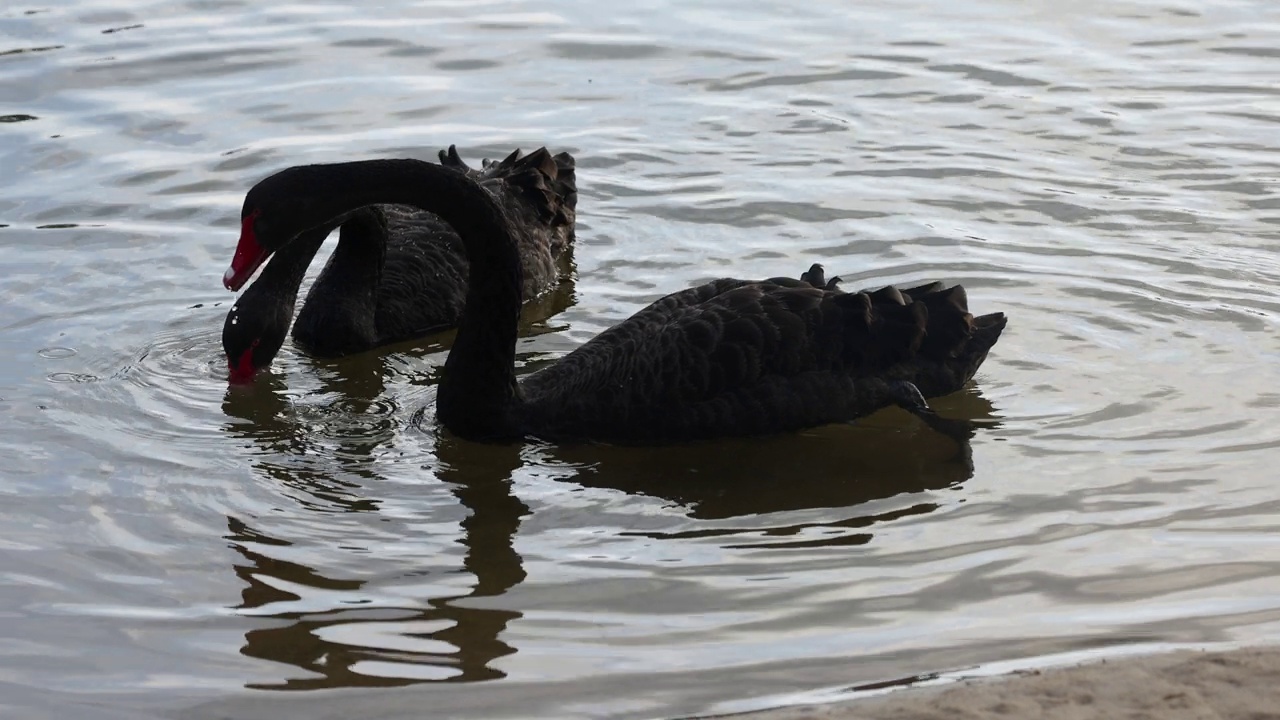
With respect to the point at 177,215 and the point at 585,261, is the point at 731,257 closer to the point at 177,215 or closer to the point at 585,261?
the point at 585,261

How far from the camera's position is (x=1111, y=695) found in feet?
13.3

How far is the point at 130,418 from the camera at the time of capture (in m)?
6.70

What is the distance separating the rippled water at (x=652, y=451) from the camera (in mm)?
4859

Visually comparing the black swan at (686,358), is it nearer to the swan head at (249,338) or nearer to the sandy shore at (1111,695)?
the swan head at (249,338)

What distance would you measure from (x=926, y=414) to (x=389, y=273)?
2.94 metres

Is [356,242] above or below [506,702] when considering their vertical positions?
above

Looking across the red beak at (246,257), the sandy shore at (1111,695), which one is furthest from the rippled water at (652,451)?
the red beak at (246,257)

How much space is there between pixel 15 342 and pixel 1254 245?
229 inches

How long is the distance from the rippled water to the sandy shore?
37cm

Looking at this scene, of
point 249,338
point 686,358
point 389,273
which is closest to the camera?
point 686,358

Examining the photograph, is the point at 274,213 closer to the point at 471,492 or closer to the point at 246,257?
the point at 246,257

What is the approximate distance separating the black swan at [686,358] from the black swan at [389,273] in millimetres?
649

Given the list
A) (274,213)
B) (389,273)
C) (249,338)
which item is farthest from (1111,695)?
(389,273)

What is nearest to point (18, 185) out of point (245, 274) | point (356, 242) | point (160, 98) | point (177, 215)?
point (177, 215)
